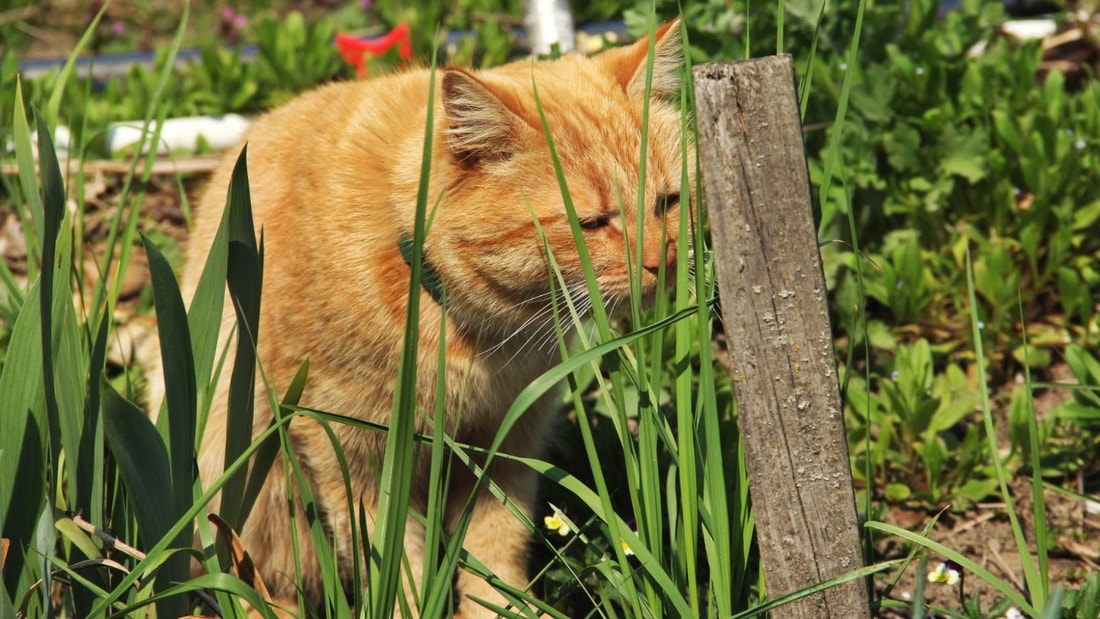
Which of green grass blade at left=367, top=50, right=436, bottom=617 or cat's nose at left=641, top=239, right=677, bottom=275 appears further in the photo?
cat's nose at left=641, top=239, right=677, bottom=275

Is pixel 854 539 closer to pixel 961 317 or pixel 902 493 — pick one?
pixel 902 493

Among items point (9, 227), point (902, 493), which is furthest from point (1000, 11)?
point (9, 227)

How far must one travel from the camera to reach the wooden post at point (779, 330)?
135 cm

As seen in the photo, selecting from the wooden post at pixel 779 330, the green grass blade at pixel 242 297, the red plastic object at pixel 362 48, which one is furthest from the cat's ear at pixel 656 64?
the red plastic object at pixel 362 48

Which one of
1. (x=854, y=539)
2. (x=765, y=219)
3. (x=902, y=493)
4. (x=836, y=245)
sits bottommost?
(x=902, y=493)

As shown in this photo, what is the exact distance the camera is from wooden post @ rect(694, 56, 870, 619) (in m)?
1.35

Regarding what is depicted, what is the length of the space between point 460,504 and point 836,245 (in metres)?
1.37

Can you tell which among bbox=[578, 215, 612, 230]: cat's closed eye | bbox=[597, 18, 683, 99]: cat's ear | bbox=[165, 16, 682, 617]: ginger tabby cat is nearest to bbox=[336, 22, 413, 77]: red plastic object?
bbox=[165, 16, 682, 617]: ginger tabby cat

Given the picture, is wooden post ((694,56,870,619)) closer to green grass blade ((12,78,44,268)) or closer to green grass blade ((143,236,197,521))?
green grass blade ((143,236,197,521))

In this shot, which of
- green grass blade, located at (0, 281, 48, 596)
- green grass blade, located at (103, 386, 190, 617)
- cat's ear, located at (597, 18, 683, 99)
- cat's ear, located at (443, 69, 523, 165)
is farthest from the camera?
cat's ear, located at (597, 18, 683, 99)

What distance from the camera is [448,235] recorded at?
1.87 m

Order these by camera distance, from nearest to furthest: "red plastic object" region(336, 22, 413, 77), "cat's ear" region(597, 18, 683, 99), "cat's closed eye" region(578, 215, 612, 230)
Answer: "cat's closed eye" region(578, 215, 612, 230), "cat's ear" region(597, 18, 683, 99), "red plastic object" region(336, 22, 413, 77)

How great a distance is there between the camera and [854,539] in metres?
1.49

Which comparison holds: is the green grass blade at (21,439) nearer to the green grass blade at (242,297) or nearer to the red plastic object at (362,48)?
the green grass blade at (242,297)
